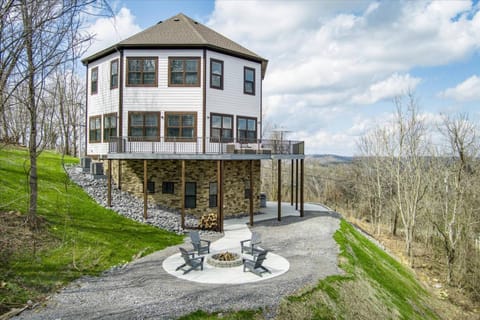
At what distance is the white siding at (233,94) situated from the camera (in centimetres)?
1725

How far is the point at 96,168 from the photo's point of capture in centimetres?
1859

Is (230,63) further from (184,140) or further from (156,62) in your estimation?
(184,140)

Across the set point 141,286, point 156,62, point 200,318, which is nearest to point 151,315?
point 200,318

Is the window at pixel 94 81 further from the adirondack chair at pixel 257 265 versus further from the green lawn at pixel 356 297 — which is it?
the green lawn at pixel 356 297

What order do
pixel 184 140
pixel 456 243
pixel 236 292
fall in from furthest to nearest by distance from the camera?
pixel 456 243 < pixel 184 140 < pixel 236 292

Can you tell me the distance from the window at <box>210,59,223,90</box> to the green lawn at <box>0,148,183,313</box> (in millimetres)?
8002

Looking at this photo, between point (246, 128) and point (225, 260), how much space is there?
31.3ft

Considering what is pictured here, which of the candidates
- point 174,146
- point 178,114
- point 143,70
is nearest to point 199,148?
point 174,146

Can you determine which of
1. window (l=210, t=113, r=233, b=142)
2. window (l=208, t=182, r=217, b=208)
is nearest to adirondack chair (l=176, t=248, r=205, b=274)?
window (l=208, t=182, r=217, b=208)

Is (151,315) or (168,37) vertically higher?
(168,37)

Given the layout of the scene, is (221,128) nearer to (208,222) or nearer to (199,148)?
(199,148)

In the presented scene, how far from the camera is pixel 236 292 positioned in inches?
340

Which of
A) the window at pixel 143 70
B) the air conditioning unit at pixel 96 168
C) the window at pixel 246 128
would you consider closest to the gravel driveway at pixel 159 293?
the window at pixel 246 128

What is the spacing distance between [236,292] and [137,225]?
24.1ft
